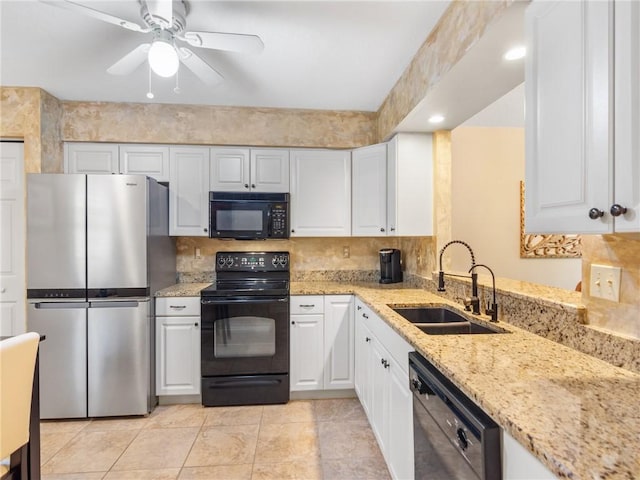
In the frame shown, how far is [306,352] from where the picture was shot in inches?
108

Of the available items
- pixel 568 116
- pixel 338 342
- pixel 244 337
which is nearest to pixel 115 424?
pixel 244 337

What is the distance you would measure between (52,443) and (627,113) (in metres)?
3.28

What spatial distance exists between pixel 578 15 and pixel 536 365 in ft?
3.42

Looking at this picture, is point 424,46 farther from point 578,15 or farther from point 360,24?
point 578,15

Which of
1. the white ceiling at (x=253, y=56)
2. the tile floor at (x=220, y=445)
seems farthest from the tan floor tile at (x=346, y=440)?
the white ceiling at (x=253, y=56)

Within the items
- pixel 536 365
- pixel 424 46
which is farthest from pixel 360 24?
pixel 536 365

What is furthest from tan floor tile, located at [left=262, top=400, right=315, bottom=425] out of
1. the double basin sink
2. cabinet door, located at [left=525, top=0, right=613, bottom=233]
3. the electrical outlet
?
cabinet door, located at [left=525, top=0, right=613, bottom=233]

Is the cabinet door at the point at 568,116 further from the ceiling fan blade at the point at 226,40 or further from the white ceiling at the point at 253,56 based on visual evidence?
the ceiling fan blade at the point at 226,40

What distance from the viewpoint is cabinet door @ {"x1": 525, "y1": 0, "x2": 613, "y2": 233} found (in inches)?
32.6

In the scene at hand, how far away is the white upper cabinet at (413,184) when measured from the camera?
2.62 metres

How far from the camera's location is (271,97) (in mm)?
2783

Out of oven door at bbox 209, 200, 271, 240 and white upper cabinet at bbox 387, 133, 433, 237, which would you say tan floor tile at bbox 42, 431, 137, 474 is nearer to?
oven door at bbox 209, 200, 271, 240

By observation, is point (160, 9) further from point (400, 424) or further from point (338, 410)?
point (338, 410)

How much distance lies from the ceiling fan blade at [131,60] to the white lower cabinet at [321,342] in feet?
6.10
